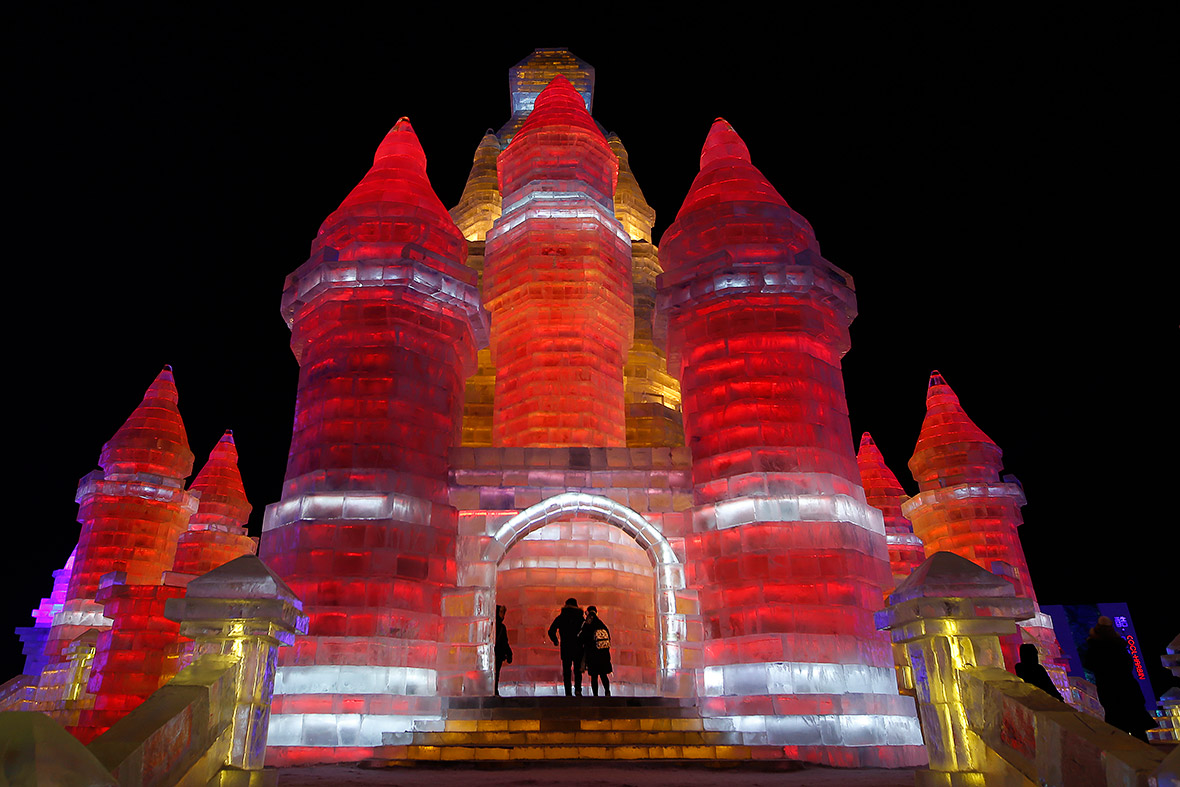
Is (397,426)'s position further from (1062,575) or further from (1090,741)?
(1062,575)

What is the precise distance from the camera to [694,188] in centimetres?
1603

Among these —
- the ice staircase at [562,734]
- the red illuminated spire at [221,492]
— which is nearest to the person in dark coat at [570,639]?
the ice staircase at [562,734]

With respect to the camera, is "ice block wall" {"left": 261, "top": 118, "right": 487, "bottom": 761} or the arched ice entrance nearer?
"ice block wall" {"left": 261, "top": 118, "right": 487, "bottom": 761}

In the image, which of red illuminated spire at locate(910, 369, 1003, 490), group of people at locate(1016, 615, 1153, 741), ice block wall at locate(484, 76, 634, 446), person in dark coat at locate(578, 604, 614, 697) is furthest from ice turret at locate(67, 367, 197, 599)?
red illuminated spire at locate(910, 369, 1003, 490)

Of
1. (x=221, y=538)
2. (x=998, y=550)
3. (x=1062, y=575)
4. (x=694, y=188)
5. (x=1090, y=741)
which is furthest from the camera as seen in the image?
(x=1062, y=575)

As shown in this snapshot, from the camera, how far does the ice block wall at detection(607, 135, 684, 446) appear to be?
21.4m

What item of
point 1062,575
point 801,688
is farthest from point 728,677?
point 1062,575

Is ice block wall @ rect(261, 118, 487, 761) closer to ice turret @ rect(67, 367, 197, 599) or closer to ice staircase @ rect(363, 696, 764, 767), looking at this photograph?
ice staircase @ rect(363, 696, 764, 767)

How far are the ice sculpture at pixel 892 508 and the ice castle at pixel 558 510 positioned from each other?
6917 millimetres

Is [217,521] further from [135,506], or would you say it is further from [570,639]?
[570,639]

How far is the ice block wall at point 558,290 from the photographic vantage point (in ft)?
59.2

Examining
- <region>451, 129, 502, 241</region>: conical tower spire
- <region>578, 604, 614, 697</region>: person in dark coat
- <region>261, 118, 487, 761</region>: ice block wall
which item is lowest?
<region>578, 604, 614, 697</region>: person in dark coat

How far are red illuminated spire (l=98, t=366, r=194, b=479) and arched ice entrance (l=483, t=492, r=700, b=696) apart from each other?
15648mm

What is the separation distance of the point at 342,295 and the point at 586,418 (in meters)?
6.52
